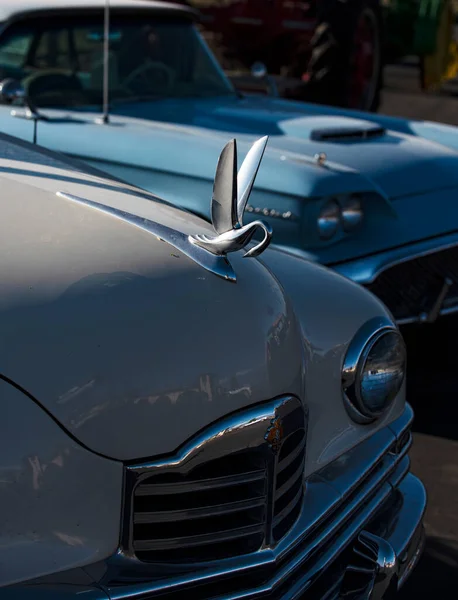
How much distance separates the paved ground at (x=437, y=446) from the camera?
269 centimetres

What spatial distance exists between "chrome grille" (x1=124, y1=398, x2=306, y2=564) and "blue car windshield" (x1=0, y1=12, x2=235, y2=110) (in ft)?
9.73

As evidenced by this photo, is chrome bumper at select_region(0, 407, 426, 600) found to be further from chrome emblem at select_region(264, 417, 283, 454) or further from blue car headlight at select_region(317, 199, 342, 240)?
blue car headlight at select_region(317, 199, 342, 240)

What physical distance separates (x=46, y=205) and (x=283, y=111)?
305 cm

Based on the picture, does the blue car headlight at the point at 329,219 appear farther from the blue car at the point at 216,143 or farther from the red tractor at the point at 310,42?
the red tractor at the point at 310,42

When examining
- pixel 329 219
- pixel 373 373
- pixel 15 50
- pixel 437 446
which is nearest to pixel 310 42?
pixel 15 50

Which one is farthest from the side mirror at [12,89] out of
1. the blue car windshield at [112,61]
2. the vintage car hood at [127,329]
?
the vintage car hood at [127,329]

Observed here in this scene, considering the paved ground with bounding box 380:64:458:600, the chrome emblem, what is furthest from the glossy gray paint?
the paved ground with bounding box 380:64:458:600

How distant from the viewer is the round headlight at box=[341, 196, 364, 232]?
12.0 ft

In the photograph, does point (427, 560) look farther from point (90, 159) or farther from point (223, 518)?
point (90, 159)

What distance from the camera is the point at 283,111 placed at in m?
4.68

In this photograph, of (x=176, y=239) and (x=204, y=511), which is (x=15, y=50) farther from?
(x=204, y=511)

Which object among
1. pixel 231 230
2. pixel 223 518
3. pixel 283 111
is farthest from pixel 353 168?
pixel 223 518

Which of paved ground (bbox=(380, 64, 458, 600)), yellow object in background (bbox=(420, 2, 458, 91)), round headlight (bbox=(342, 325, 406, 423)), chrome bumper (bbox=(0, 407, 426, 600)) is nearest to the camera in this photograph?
chrome bumper (bbox=(0, 407, 426, 600))

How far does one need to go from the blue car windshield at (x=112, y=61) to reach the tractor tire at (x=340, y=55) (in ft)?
8.88
